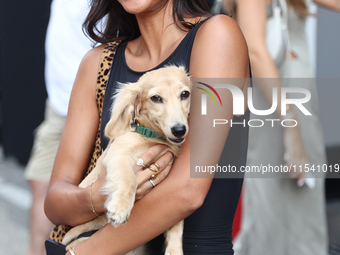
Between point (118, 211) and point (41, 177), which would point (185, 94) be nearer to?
point (118, 211)

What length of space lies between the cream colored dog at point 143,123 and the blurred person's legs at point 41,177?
1.28 m

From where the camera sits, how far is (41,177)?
2695mm

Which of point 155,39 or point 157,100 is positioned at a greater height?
point 155,39

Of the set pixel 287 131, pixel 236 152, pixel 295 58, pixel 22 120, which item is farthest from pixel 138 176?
pixel 22 120

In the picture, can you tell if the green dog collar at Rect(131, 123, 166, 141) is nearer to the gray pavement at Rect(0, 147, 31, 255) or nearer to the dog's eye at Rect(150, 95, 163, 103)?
the dog's eye at Rect(150, 95, 163, 103)

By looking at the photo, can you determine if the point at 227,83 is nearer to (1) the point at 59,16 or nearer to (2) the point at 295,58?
(2) the point at 295,58

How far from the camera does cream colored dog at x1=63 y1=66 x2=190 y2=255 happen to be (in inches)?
53.6

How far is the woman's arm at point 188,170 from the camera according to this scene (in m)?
1.26

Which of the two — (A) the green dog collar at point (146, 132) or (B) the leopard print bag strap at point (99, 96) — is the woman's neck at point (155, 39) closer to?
(B) the leopard print bag strap at point (99, 96)

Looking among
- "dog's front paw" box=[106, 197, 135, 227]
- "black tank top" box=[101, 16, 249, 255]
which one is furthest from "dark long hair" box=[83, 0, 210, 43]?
"dog's front paw" box=[106, 197, 135, 227]

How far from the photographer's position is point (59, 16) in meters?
2.76

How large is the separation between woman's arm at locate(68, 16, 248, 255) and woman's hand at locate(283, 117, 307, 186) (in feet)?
A: 3.52

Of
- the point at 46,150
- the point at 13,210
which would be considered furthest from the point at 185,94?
the point at 13,210

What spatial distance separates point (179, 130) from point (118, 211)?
34 centimetres
